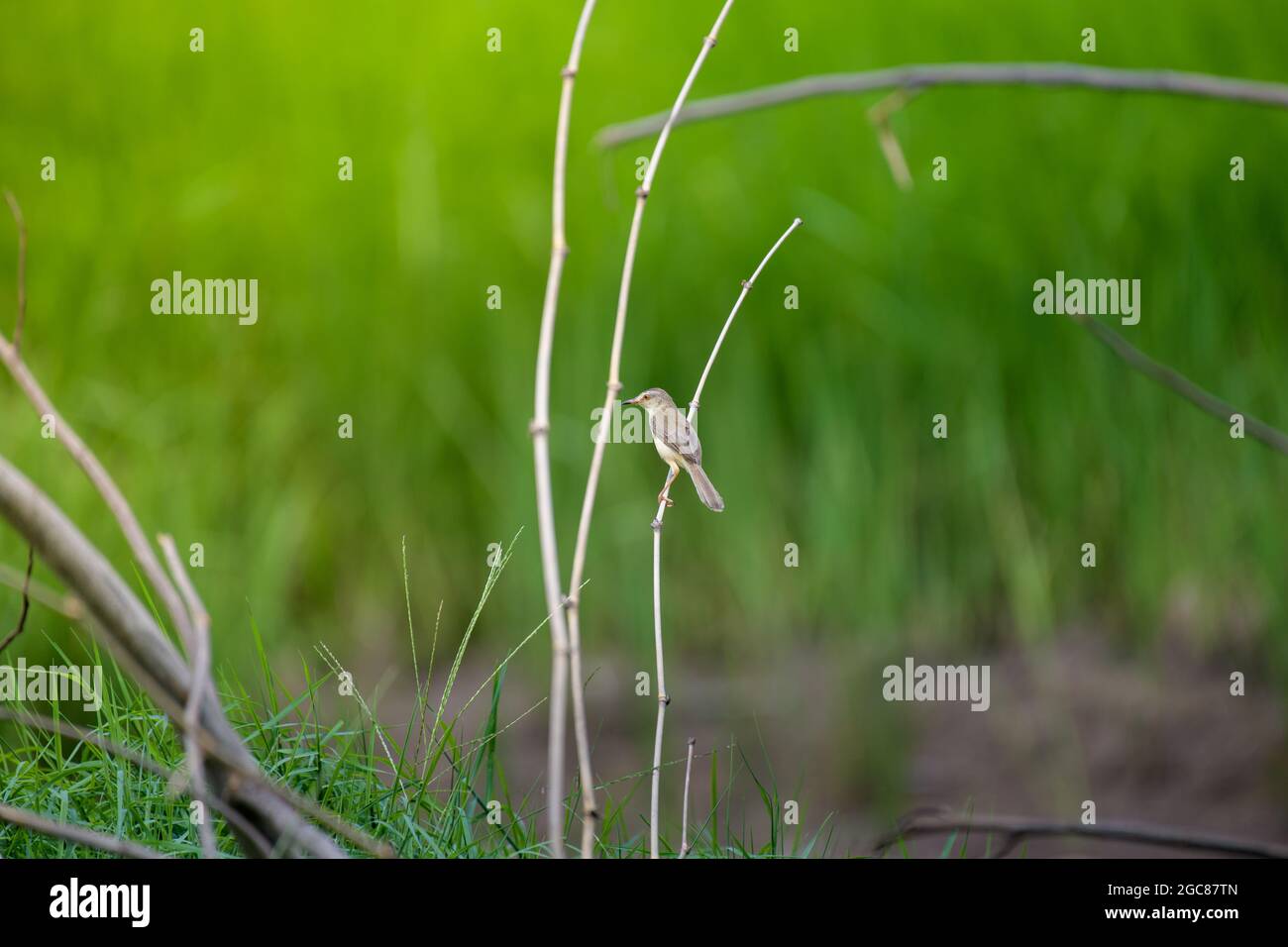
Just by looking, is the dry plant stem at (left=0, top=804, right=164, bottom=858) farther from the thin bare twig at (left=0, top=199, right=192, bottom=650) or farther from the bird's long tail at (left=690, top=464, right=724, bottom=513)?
the bird's long tail at (left=690, top=464, right=724, bottom=513)

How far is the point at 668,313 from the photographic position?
2594mm

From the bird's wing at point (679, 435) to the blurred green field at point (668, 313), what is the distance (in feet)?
4.09

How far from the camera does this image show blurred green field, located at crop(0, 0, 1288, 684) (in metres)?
2.34

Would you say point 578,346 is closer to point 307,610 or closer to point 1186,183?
point 307,610

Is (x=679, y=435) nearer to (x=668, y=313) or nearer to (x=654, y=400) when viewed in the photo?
(x=654, y=400)

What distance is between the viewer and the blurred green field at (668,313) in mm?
2342

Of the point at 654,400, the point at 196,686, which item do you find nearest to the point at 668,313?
the point at 654,400

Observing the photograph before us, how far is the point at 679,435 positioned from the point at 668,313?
1.47 meters

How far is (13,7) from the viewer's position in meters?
2.84

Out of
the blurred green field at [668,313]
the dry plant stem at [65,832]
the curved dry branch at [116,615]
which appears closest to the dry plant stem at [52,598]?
the curved dry branch at [116,615]

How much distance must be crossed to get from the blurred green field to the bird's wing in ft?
4.09

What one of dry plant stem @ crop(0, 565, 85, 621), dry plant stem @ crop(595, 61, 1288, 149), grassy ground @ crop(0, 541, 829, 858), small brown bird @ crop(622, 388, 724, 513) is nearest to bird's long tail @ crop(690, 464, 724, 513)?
small brown bird @ crop(622, 388, 724, 513)

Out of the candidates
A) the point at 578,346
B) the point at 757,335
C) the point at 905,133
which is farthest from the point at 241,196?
the point at 905,133
